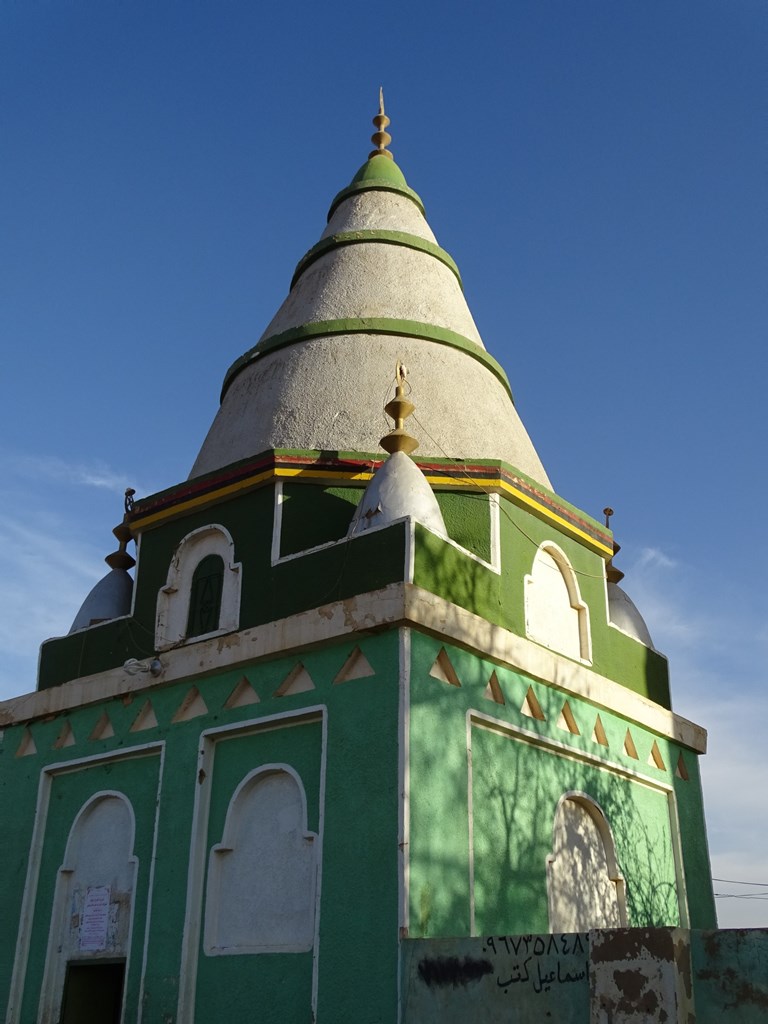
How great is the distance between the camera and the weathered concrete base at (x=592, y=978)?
24.6 feet

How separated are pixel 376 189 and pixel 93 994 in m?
11.9

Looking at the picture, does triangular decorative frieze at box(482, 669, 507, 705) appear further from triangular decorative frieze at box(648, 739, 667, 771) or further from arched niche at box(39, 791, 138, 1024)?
arched niche at box(39, 791, 138, 1024)

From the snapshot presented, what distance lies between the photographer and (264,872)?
10023mm

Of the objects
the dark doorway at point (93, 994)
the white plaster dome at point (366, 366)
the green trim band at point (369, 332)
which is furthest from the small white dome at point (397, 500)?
the dark doorway at point (93, 994)

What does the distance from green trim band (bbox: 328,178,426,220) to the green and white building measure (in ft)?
10.7

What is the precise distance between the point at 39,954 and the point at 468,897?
4.94 m

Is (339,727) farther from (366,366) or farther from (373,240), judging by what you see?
(373,240)

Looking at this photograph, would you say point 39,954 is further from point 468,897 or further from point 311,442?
point 311,442

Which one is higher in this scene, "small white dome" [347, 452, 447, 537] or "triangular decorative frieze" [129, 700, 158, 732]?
"small white dome" [347, 452, 447, 537]

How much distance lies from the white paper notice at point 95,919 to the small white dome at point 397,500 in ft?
14.7

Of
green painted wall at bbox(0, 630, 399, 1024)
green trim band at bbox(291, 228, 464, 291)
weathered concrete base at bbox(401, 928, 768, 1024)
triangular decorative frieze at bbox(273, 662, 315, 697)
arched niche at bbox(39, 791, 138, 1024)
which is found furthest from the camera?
green trim band at bbox(291, 228, 464, 291)

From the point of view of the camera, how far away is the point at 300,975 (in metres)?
9.22

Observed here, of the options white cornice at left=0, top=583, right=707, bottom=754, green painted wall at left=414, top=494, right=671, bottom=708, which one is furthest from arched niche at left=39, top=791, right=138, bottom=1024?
green painted wall at left=414, top=494, right=671, bottom=708

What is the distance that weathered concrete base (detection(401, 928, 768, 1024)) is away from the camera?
7.51 meters
